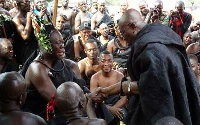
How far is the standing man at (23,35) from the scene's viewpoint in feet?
17.8

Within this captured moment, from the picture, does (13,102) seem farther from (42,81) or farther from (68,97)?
(42,81)

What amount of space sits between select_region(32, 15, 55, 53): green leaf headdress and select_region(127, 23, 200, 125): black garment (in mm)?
1309

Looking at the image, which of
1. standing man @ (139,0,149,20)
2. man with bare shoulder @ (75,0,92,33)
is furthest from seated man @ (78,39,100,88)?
man with bare shoulder @ (75,0,92,33)

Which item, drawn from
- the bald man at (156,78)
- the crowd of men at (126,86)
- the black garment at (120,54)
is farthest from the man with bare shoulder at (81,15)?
the bald man at (156,78)

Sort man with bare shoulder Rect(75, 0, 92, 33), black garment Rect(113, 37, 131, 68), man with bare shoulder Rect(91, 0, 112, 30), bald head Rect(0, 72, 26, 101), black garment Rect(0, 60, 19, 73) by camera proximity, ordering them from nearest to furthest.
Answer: bald head Rect(0, 72, 26, 101), black garment Rect(0, 60, 19, 73), black garment Rect(113, 37, 131, 68), man with bare shoulder Rect(91, 0, 112, 30), man with bare shoulder Rect(75, 0, 92, 33)

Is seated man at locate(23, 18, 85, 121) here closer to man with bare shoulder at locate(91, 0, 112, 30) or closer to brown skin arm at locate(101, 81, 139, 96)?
brown skin arm at locate(101, 81, 139, 96)

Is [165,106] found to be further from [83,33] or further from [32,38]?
[83,33]

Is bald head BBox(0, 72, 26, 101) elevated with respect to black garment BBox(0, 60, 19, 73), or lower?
elevated

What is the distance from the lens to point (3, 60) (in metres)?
5.19

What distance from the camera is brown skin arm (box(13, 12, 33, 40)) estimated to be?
5.32 meters

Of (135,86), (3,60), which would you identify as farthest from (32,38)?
(135,86)

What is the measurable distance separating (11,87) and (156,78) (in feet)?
4.03

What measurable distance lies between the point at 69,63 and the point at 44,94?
2.38 feet

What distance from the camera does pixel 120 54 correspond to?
692 cm
